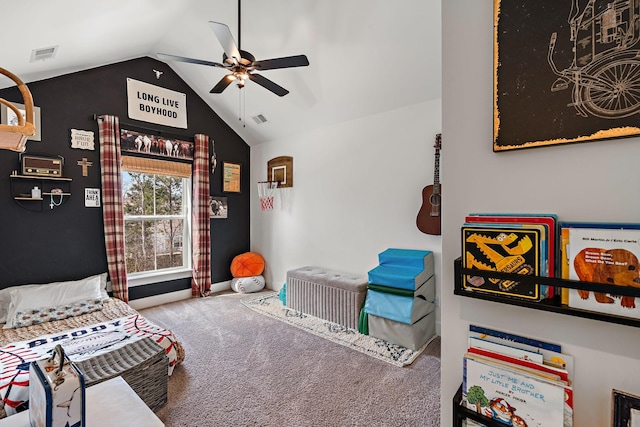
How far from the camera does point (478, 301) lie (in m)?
0.89

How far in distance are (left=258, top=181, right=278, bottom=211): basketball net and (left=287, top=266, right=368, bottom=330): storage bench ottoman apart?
1351 millimetres

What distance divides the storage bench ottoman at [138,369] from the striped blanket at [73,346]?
0.12 meters

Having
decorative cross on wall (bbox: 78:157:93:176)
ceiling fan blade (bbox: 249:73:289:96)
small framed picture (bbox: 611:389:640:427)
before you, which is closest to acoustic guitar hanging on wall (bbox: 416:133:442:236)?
ceiling fan blade (bbox: 249:73:289:96)

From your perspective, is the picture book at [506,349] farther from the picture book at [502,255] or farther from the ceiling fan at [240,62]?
the ceiling fan at [240,62]

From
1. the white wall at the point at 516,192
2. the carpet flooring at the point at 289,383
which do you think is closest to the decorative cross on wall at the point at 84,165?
the carpet flooring at the point at 289,383

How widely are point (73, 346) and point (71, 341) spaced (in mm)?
132

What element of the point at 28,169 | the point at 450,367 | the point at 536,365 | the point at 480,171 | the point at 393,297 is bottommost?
the point at 393,297

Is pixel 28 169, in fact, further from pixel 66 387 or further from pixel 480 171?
pixel 480 171

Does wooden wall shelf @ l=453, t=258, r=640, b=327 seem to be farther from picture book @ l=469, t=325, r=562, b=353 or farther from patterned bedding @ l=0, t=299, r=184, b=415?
patterned bedding @ l=0, t=299, r=184, b=415

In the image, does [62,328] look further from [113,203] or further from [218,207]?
[218,207]

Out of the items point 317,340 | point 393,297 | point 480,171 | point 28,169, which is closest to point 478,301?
point 480,171

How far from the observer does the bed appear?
5.85 feet

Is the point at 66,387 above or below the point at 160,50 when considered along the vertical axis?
below

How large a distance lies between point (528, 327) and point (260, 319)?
297cm
